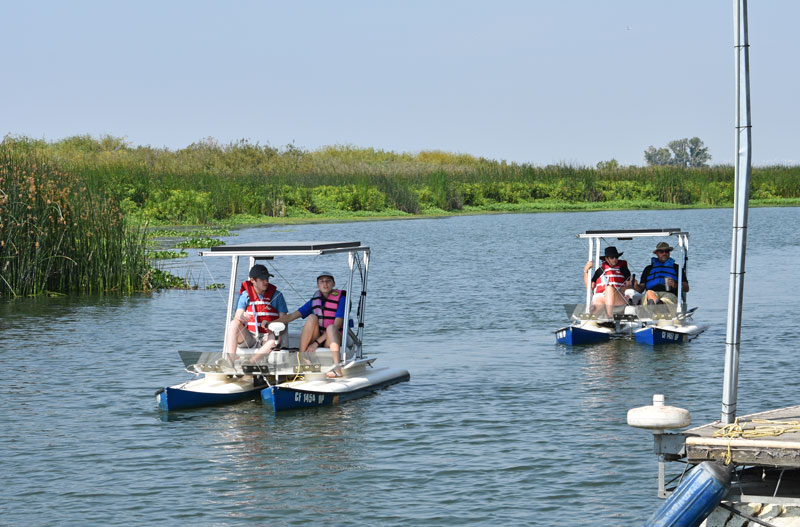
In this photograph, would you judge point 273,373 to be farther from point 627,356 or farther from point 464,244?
point 464,244

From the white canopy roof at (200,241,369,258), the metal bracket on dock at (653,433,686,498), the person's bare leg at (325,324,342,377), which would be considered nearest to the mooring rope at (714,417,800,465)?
the metal bracket on dock at (653,433,686,498)

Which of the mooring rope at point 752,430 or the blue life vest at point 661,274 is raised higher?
the blue life vest at point 661,274

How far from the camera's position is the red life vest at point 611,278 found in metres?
20.3

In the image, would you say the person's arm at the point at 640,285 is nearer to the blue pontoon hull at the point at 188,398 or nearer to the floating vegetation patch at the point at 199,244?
the blue pontoon hull at the point at 188,398

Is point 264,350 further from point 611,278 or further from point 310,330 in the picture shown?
point 611,278

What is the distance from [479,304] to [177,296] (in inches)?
282

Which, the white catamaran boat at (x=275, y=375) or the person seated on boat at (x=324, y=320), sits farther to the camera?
the person seated on boat at (x=324, y=320)

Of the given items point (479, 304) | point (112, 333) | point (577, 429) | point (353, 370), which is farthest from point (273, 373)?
point (479, 304)

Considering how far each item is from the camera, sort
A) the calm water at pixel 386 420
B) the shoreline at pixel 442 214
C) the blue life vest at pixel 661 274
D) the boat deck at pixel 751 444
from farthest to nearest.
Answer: the shoreline at pixel 442 214
the blue life vest at pixel 661 274
the calm water at pixel 386 420
the boat deck at pixel 751 444

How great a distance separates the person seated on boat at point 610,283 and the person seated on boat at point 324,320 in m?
6.20

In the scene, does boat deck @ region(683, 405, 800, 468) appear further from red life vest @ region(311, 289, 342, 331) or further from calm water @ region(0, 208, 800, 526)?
red life vest @ region(311, 289, 342, 331)

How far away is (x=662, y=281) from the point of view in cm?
2097

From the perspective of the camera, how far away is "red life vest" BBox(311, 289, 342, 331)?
1546cm

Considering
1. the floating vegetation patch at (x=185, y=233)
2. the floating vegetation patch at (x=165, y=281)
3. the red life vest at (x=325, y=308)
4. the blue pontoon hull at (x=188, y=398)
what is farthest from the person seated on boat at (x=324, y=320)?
the floating vegetation patch at (x=185, y=233)
